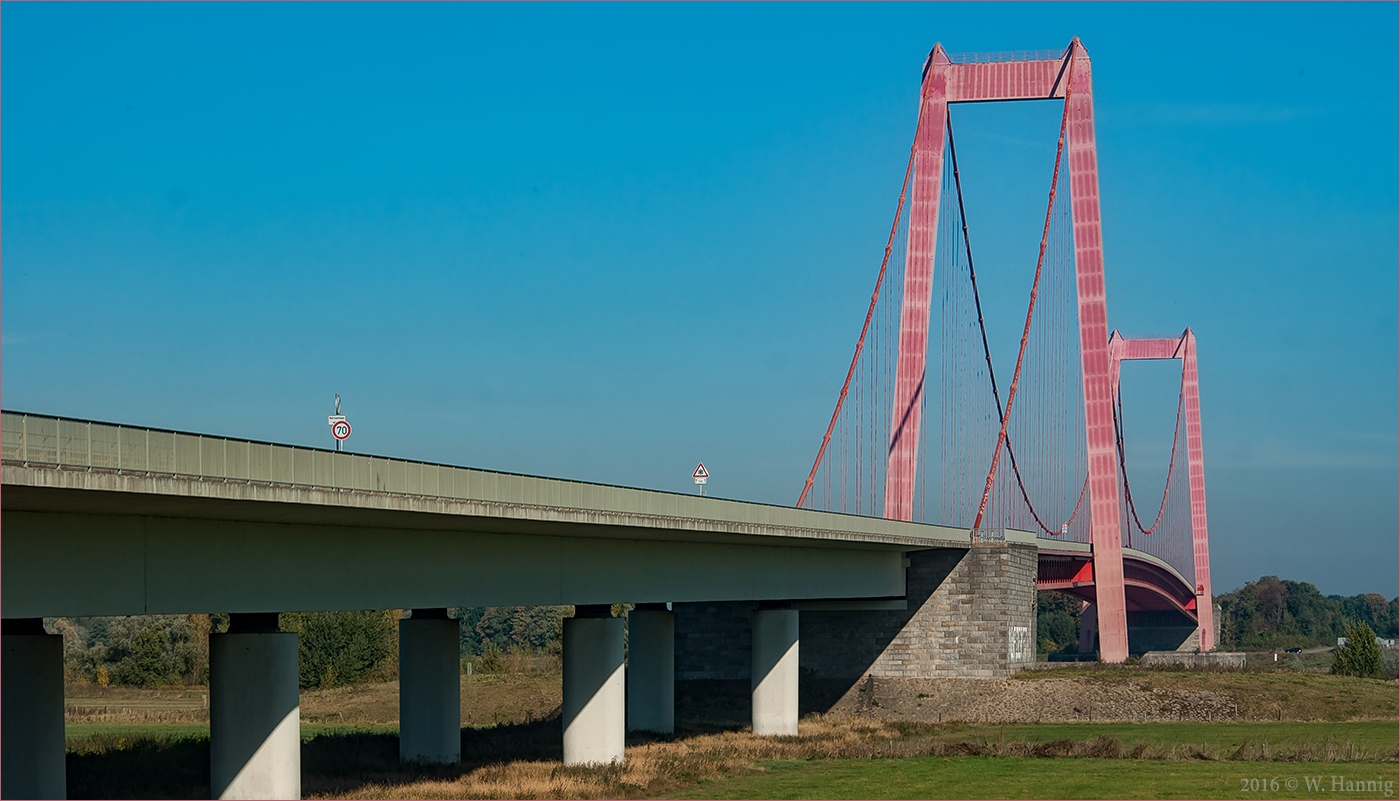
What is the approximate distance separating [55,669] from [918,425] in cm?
4552

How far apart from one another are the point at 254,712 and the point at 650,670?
25.9m

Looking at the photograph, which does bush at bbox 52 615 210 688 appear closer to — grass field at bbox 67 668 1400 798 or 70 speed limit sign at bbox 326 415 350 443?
grass field at bbox 67 668 1400 798

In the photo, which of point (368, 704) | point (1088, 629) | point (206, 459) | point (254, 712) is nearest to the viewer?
point (206, 459)

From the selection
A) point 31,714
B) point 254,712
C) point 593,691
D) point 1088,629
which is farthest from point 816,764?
point 1088,629

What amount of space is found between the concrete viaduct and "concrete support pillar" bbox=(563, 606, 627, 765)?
2.3 inches

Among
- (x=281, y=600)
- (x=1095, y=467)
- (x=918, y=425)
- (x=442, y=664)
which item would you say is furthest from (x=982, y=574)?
(x=281, y=600)

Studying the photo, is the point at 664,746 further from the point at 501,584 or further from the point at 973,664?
the point at 973,664

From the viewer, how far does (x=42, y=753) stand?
30344 millimetres

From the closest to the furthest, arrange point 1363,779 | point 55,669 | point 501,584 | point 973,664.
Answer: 1. point 55,669
2. point 1363,779
3. point 501,584
4. point 973,664

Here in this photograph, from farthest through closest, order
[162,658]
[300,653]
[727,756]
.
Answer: [162,658] → [300,653] → [727,756]

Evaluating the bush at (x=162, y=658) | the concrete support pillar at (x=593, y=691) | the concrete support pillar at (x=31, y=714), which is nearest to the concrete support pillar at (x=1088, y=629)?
the bush at (x=162, y=658)

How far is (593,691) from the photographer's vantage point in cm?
4228

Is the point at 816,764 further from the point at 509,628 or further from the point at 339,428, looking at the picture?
the point at 509,628

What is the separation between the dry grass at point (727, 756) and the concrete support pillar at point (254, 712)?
12.5 feet
